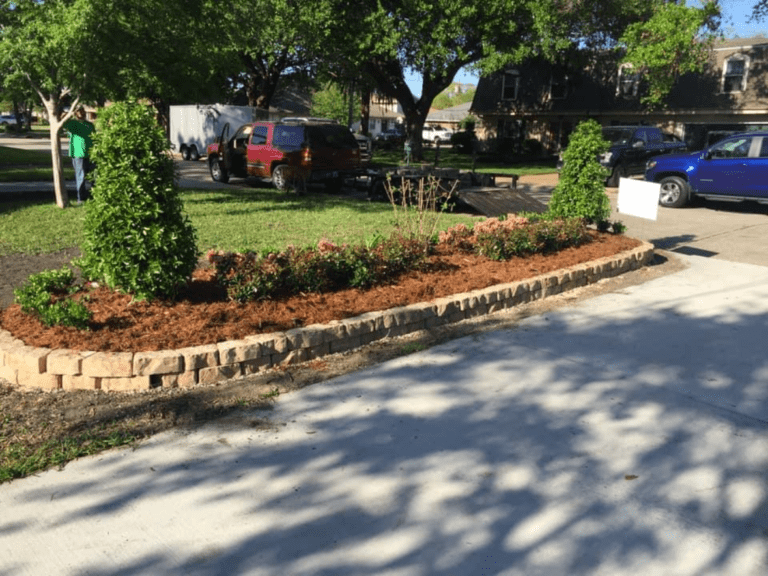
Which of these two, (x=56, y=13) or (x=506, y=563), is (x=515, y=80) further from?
(x=506, y=563)

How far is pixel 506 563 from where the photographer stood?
10.1ft

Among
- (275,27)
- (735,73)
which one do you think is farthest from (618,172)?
(275,27)

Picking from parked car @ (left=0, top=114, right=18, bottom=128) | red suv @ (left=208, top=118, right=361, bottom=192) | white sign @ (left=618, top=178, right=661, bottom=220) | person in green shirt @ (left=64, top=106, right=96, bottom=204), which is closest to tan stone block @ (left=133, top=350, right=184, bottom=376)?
white sign @ (left=618, top=178, right=661, bottom=220)

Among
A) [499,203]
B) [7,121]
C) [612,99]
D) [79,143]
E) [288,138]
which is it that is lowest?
[499,203]

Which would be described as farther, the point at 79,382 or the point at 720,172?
the point at 720,172

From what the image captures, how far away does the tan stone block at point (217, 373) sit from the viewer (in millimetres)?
4863

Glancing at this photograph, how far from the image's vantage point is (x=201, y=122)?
1208 inches

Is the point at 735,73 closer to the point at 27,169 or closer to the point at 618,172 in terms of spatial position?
the point at 618,172

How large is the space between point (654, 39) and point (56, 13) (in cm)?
2161

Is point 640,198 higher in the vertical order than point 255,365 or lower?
higher

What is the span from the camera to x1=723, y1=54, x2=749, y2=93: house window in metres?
29.2

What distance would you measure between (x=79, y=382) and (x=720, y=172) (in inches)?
582

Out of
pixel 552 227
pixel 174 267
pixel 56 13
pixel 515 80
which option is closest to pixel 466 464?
pixel 174 267

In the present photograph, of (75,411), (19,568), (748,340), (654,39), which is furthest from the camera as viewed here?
(654,39)
